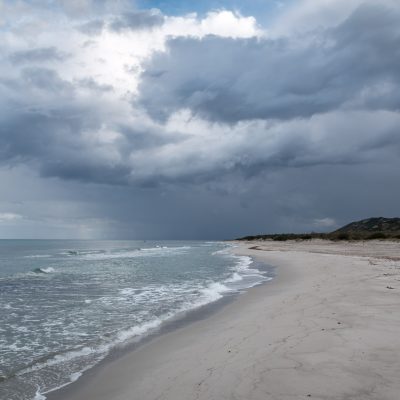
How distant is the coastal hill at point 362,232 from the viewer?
70938mm

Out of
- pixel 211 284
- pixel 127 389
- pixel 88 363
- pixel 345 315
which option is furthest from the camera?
pixel 211 284

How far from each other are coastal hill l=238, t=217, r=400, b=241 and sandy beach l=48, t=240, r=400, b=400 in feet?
189

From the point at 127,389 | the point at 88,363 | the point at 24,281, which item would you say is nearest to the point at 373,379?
the point at 127,389

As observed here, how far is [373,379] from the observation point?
5.87 m

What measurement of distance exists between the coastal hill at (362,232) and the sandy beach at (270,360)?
57455 millimetres

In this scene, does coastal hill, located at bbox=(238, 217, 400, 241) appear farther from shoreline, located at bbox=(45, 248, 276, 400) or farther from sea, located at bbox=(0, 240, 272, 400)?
shoreline, located at bbox=(45, 248, 276, 400)

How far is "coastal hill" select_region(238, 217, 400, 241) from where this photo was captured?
7094cm

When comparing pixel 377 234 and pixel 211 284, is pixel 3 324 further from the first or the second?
pixel 377 234

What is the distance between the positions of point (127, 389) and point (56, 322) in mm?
7278

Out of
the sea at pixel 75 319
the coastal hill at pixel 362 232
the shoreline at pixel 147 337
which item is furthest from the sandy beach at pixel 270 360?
the coastal hill at pixel 362 232

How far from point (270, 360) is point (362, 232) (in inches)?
3592

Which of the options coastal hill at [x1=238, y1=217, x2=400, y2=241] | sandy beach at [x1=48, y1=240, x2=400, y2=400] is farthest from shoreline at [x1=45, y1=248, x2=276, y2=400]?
coastal hill at [x1=238, y1=217, x2=400, y2=241]

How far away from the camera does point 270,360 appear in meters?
7.15

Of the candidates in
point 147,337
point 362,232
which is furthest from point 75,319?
point 362,232
